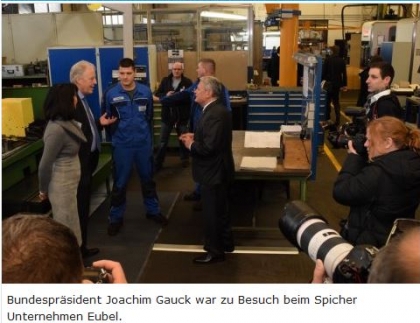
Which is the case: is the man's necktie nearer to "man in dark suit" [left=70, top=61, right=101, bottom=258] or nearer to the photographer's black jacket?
"man in dark suit" [left=70, top=61, right=101, bottom=258]

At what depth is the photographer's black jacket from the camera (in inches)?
61.3

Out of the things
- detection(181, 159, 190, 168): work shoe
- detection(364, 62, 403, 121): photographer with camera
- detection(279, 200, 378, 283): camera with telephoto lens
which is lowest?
detection(181, 159, 190, 168): work shoe

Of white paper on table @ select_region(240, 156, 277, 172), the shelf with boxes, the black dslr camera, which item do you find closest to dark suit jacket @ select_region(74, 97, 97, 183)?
white paper on table @ select_region(240, 156, 277, 172)

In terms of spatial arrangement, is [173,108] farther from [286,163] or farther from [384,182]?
[384,182]

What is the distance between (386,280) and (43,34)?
581cm

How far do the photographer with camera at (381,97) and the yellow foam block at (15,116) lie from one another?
93.9 inches

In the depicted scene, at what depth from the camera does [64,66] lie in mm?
4766

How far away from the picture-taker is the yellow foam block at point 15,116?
307 cm

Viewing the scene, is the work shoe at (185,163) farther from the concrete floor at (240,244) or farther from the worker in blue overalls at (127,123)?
the worker in blue overalls at (127,123)

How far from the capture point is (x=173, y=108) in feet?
15.0

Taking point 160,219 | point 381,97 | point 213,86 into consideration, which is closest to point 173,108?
point 160,219

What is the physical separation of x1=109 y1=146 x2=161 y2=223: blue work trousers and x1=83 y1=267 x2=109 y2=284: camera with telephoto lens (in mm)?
1944

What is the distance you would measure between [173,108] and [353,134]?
8.90ft
